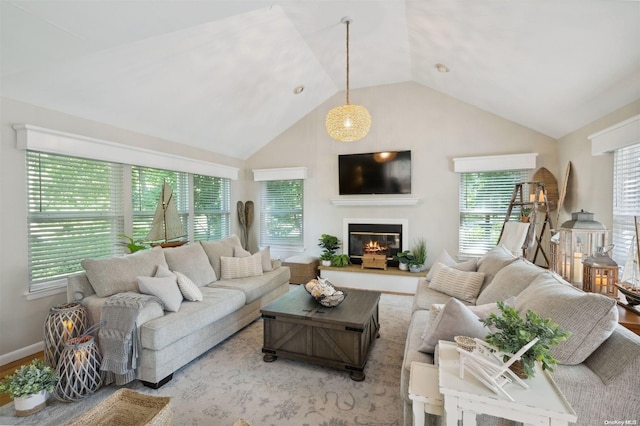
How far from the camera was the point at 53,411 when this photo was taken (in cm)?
197

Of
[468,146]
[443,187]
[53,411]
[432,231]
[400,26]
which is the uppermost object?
[400,26]

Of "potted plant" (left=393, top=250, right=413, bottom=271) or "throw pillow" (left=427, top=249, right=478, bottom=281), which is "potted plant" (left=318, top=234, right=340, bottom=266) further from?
"throw pillow" (left=427, top=249, right=478, bottom=281)

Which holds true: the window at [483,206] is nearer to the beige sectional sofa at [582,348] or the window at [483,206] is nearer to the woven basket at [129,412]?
the beige sectional sofa at [582,348]

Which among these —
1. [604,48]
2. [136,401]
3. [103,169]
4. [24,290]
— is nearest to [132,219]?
[103,169]

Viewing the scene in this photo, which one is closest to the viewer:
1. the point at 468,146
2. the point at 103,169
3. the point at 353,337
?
the point at 353,337

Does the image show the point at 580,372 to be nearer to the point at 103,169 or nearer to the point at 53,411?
the point at 53,411

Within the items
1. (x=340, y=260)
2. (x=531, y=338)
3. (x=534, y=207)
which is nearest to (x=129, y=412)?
(x=531, y=338)

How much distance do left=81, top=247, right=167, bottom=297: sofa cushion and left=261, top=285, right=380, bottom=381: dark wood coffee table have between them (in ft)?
4.26

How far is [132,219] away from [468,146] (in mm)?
5168

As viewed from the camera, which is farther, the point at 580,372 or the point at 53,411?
the point at 53,411

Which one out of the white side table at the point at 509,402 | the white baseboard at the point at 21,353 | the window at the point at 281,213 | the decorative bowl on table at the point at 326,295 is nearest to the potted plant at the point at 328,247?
the window at the point at 281,213

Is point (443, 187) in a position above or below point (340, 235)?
above

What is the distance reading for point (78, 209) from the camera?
3162 mm

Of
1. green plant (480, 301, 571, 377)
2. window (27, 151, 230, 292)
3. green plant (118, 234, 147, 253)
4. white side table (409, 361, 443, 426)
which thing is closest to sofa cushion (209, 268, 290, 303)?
green plant (118, 234, 147, 253)
